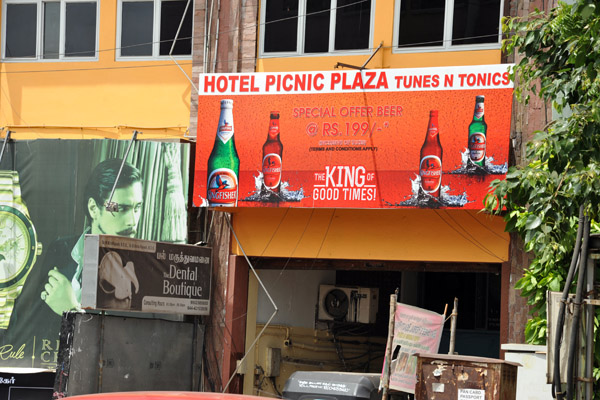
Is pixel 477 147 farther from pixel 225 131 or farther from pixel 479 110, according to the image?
pixel 225 131

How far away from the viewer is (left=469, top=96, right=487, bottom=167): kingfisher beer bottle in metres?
13.9

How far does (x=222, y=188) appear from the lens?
49.9 ft

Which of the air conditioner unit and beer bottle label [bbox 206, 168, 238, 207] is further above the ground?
beer bottle label [bbox 206, 168, 238, 207]

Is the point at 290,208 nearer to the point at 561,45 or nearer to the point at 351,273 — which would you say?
the point at 351,273

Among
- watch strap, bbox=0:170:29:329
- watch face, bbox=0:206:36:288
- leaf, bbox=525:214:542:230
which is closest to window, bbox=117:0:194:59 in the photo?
watch strap, bbox=0:170:29:329

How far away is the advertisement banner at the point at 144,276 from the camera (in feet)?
46.5

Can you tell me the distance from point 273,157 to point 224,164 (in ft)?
2.62

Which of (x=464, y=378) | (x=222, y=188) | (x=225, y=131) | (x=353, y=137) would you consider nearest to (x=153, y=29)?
(x=225, y=131)

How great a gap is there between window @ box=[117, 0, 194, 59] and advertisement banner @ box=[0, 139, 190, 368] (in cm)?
188

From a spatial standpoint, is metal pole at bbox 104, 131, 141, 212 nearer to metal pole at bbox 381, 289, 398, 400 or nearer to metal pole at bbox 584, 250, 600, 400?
metal pole at bbox 381, 289, 398, 400

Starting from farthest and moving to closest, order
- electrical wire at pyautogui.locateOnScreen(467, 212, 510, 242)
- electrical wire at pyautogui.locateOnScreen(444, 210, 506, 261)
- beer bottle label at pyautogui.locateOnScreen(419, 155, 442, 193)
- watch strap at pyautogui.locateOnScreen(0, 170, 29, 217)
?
watch strap at pyautogui.locateOnScreen(0, 170, 29, 217)
electrical wire at pyautogui.locateOnScreen(444, 210, 506, 261)
electrical wire at pyautogui.locateOnScreen(467, 212, 510, 242)
beer bottle label at pyautogui.locateOnScreen(419, 155, 442, 193)

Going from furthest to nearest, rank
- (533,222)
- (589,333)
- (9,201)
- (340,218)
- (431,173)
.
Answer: (9,201) < (340,218) < (431,173) < (533,222) < (589,333)

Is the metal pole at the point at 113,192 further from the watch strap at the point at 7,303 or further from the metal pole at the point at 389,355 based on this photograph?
the metal pole at the point at 389,355

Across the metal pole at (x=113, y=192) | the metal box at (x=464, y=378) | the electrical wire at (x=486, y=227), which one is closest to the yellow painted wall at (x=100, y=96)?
the metal pole at (x=113, y=192)
